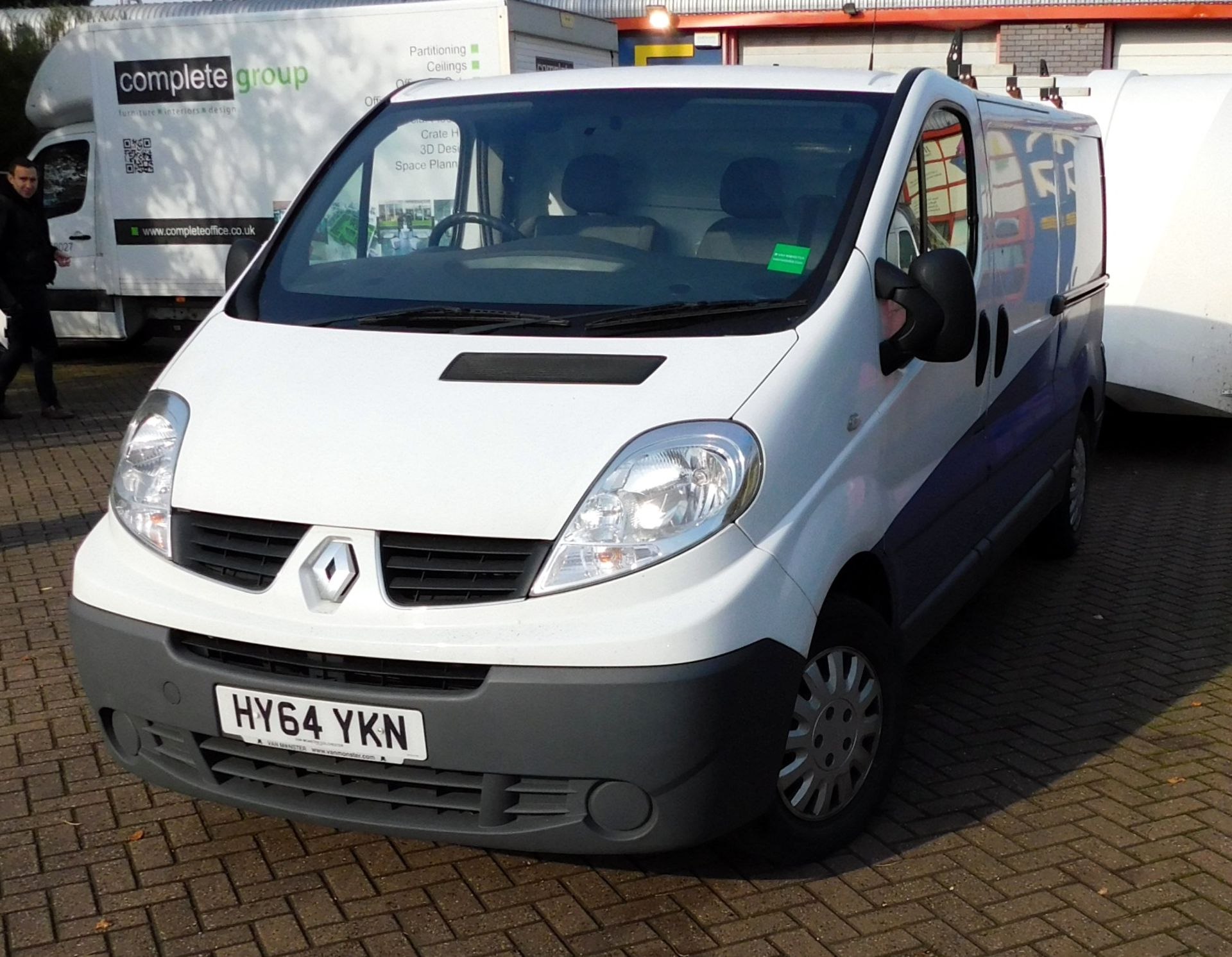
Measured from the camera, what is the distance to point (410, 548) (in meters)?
3.14

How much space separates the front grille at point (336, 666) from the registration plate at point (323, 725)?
58mm

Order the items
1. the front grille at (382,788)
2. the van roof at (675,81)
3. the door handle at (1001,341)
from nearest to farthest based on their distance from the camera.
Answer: the front grille at (382,788)
the van roof at (675,81)
the door handle at (1001,341)

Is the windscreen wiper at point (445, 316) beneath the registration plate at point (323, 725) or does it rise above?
above

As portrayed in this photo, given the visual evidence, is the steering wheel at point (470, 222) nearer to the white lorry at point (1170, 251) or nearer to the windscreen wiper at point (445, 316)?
the windscreen wiper at point (445, 316)

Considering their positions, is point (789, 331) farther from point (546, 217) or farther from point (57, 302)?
point (57, 302)

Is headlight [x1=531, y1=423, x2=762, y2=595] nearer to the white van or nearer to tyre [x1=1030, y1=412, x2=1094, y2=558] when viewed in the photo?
the white van

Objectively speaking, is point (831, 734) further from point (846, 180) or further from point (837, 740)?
point (846, 180)

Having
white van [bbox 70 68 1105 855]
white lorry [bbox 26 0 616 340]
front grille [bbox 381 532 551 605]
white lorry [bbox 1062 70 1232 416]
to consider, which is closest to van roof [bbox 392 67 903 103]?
white van [bbox 70 68 1105 855]

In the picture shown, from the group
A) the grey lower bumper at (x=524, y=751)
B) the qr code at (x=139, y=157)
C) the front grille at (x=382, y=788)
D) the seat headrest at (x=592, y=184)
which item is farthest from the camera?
the qr code at (x=139, y=157)

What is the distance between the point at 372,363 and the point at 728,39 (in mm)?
21338

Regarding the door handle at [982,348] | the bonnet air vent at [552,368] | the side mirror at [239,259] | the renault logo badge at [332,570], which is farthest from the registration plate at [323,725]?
the door handle at [982,348]

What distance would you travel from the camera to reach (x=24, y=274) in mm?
10750

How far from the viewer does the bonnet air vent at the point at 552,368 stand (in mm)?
3371

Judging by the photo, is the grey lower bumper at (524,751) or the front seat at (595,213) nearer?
the grey lower bumper at (524,751)
